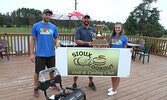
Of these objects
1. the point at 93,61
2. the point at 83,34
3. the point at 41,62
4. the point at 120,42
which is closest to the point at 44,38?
the point at 41,62

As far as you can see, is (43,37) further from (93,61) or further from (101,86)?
(101,86)

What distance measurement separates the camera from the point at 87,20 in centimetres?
249

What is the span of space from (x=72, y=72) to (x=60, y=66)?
0.87ft

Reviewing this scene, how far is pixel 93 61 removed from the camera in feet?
7.61

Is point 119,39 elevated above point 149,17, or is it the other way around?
point 149,17

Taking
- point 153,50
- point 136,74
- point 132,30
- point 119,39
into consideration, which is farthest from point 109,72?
point 132,30

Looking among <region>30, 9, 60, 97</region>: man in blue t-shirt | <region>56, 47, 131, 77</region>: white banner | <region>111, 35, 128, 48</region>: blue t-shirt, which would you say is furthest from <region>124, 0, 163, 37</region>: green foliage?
<region>30, 9, 60, 97</region>: man in blue t-shirt

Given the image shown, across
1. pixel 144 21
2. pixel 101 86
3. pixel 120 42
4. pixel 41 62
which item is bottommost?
pixel 101 86

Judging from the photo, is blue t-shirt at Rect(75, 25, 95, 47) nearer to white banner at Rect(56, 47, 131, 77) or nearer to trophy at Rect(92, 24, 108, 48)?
trophy at Rect(92, 24, 108, 48)

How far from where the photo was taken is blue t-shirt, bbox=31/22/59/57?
2203mm

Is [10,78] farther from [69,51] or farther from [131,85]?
[131,85]

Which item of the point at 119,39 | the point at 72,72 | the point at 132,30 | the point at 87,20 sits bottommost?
the point at 72,72

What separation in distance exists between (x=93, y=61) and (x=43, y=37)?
1.05 meters

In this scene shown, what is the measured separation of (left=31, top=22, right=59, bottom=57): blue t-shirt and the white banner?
226 mm
